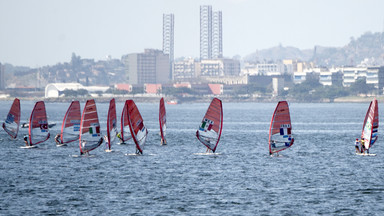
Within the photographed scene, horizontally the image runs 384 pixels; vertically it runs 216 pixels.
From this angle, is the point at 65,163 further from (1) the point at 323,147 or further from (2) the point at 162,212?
(1) the point at 323,147

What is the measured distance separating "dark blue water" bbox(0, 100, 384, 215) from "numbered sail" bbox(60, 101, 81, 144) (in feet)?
4.45

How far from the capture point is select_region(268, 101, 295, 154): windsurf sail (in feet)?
230

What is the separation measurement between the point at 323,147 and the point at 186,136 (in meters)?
25.4

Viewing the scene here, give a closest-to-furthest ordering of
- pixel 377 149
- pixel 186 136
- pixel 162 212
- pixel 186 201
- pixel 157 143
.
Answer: pixel 162 212 → pixel 186 201 → pixel 377 149 → pixel 157 143 → pixel 186 136

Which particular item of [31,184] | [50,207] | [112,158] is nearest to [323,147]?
[112,158]

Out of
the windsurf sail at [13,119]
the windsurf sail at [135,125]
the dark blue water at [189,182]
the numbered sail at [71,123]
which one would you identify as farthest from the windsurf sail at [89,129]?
the windsurf sail at [13,119]

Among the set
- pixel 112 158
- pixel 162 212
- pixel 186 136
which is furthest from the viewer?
pixel 186 136

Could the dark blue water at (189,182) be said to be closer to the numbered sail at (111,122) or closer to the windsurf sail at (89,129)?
the windsurf sail at (89,129)

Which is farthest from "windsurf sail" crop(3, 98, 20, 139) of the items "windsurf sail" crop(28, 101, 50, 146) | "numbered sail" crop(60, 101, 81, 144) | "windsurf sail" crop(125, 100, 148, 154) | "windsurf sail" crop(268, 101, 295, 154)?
"windsurf sail" crop(268, 101, 295, 154)

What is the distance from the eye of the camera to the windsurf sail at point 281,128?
230ft

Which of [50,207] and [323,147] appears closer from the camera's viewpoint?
[50,207]

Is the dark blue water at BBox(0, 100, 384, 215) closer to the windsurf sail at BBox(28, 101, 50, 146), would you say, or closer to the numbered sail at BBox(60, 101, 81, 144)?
the windsurf sail at BBox(28, 101, 50, 146)

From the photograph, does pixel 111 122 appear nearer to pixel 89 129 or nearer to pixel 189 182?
pixel 89 129

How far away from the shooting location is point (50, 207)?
47500 mm
